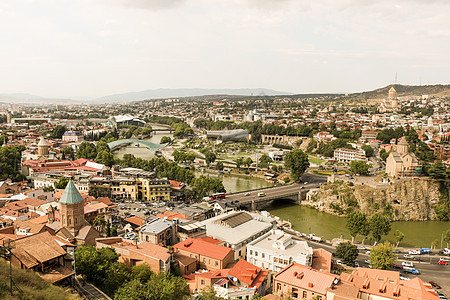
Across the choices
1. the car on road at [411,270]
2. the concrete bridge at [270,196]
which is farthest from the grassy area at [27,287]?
the concrete bridge at [270,196]

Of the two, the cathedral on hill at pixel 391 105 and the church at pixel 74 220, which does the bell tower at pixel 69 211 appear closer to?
the church at pixel 74 220

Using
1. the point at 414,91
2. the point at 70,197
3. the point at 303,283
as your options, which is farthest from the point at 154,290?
the point at 414,91

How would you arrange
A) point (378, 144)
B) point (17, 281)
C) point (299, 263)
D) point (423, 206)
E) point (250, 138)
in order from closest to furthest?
point (17, 281)
point (299, 263)
point (423, 206)
point (378, 144)
point (250, 138)

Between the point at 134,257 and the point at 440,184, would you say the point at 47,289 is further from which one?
the point at 440,184

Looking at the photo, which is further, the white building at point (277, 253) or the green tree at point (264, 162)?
the green tree at point (264, 162)

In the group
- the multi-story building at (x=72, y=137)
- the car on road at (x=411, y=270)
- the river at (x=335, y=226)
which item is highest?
the multi-story building at (x=72, y=137)

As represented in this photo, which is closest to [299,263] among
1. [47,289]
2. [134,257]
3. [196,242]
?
[196,242]

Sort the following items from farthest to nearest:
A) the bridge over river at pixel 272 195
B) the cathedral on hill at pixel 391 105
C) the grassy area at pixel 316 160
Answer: the cathedral on hill at pixel 391 105
the grassy area at pixel 316 160
the bridge over river at pixel 272 195
